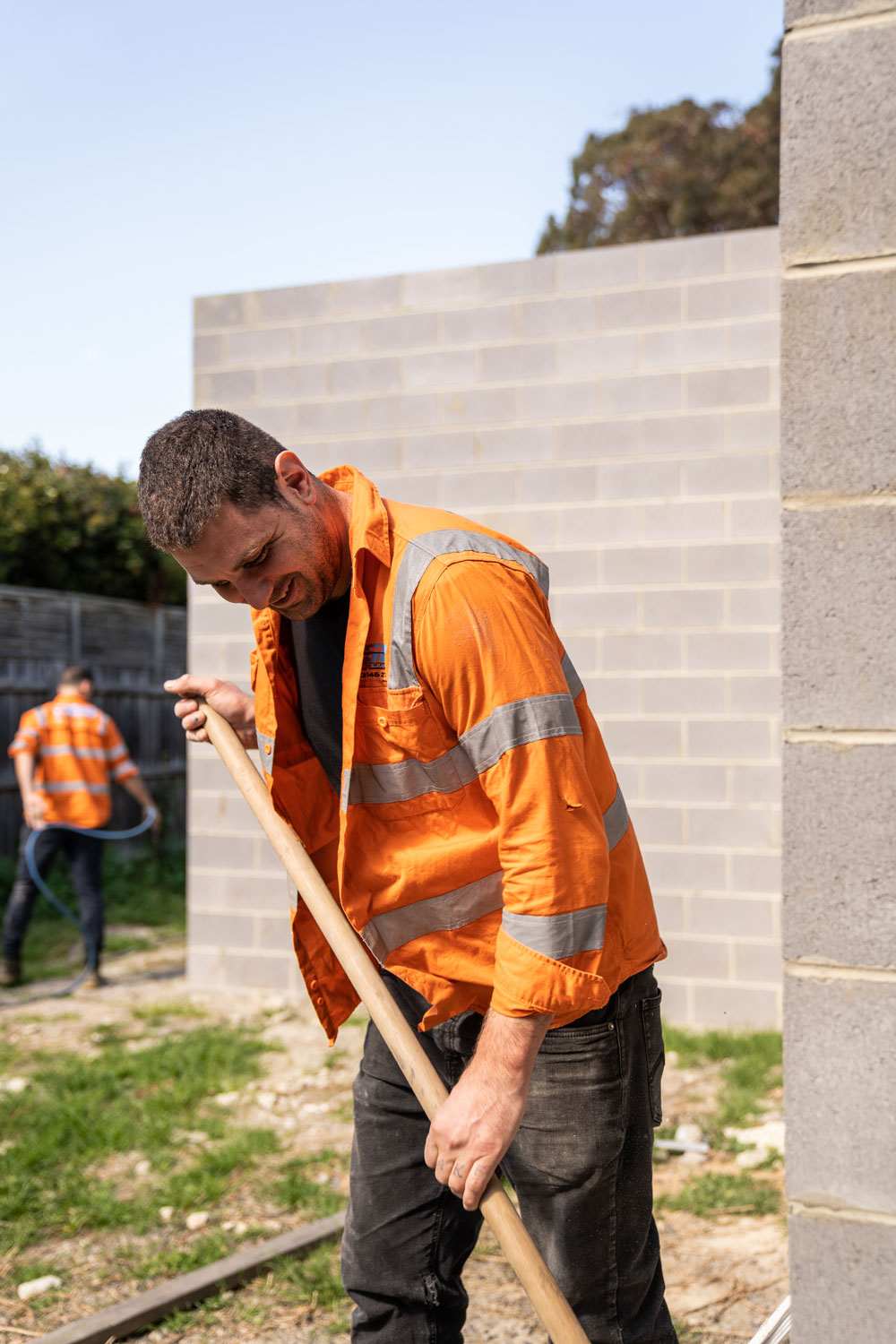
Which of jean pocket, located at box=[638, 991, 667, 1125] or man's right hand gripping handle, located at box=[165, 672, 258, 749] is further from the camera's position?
man's right hand gripping handle, located at box=[165, 672, 258, 749]

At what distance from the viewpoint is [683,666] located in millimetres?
5891

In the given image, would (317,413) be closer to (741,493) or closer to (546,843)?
(741,493)

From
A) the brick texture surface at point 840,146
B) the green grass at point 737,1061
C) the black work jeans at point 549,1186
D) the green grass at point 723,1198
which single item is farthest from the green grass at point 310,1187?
the brick texture surface at point 840,146

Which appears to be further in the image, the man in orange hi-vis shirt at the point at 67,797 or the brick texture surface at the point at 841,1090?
the man in orange hi-vis shirt at the point at 67,797

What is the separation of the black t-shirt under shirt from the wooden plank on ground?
71.3 inches

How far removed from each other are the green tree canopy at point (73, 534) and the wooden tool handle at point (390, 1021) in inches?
364

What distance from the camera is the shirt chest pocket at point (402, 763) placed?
205 cm

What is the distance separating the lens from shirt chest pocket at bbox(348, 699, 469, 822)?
6.72 ft

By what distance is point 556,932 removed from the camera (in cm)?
185

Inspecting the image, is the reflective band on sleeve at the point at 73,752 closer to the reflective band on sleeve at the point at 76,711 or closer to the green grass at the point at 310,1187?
the reflective band on sleeve at the point at 76,711

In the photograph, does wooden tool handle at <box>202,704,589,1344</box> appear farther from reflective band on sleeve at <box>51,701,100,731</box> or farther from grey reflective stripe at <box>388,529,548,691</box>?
reflective band on sleeve at <box>51,701,100,731</box>

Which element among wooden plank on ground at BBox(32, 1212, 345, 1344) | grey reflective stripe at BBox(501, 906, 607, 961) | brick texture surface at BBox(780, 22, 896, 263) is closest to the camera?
brick texture surface at BBox(780, 22, 896, 263)

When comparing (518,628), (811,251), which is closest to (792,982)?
(518,628)

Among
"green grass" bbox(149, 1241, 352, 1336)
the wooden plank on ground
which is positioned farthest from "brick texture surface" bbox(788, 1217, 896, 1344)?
the wooden plank on ground
